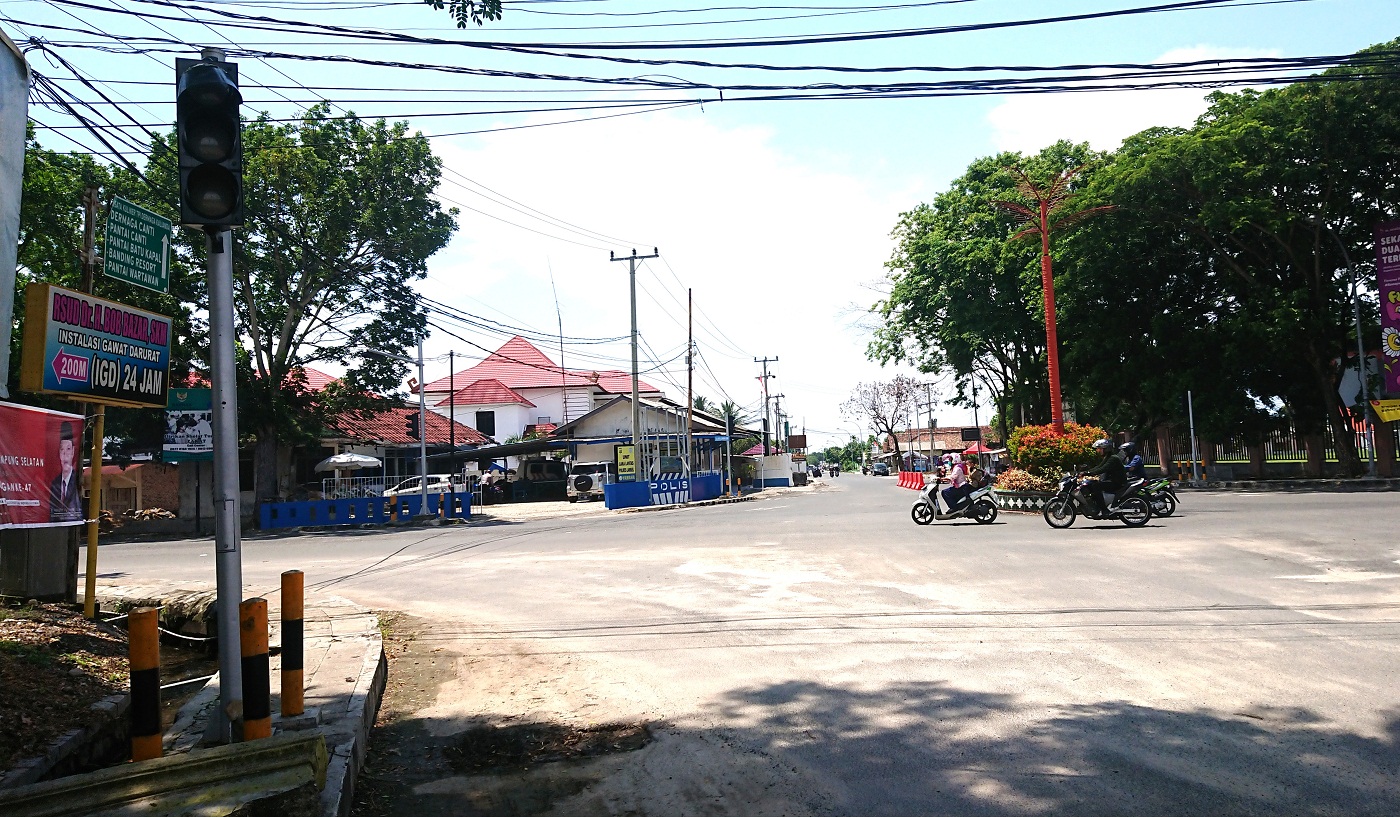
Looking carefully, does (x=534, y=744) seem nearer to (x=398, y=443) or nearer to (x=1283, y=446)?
(x=1283, y=446)

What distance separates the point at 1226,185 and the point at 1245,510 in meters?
13.5

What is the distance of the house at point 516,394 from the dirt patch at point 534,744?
57.0 m

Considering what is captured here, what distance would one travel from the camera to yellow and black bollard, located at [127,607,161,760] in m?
4.77

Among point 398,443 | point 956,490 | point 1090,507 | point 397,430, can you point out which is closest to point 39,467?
point 1090,507

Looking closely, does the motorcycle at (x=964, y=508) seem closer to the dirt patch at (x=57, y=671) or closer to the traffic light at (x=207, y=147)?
the dirt patch at (x=57, y=671)

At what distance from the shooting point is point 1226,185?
28938mm

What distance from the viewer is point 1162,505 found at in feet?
62.7

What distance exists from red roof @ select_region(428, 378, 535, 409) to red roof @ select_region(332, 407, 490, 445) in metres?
9.96

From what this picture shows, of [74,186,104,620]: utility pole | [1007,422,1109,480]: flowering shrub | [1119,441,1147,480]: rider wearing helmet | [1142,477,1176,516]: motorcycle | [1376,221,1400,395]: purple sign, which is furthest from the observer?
[1376,221,1400,395]: purple sign

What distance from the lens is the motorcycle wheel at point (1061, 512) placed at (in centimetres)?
1755

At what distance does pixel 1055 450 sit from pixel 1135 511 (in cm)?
550

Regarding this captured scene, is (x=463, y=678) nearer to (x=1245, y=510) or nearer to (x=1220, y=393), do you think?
(x=1245, y=510)

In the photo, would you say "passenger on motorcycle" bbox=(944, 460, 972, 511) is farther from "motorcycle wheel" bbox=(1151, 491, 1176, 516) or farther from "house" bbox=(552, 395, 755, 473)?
"house" bbox=(552, 395, 755, 473)

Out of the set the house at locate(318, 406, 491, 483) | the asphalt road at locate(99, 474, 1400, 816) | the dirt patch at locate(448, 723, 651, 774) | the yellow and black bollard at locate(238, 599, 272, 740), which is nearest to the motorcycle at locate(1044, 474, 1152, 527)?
the asphalt road at locate(99, 474, 1400, 816)
